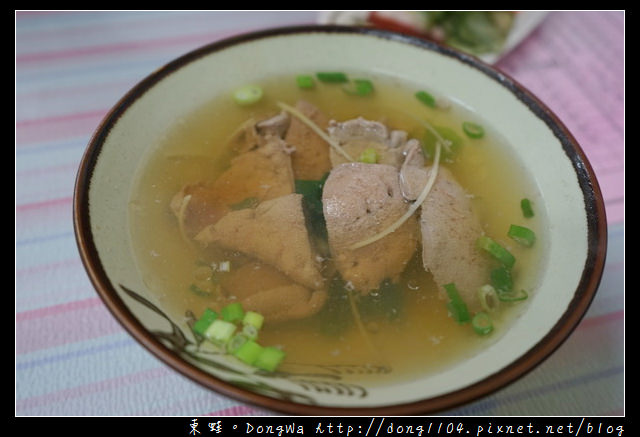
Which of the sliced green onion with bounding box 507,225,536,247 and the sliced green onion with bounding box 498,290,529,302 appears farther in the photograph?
the sliced green onion with bounding box 507,225,536,247

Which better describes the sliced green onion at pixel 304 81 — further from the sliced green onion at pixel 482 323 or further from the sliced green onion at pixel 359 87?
the sliced green onion at pixel 482 323

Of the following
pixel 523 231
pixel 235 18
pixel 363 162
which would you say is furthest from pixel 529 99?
pixel 235 18

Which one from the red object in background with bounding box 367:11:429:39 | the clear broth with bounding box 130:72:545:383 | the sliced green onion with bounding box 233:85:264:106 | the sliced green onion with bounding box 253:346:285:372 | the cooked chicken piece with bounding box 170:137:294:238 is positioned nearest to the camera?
the sliced green onion with bounding box 253:346:285:372

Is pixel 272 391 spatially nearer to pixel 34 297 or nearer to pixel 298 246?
pixel 298 246

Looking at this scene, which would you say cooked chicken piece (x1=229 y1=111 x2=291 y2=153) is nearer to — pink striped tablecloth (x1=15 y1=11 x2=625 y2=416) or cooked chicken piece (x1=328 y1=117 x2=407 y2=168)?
cooked chicken piece (x1=328 y1=117 x2=407 y2=168)

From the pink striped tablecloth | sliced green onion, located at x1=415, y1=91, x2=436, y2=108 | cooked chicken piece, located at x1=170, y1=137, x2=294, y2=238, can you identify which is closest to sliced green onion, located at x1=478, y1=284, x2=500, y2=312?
the pink striped tablecloth
